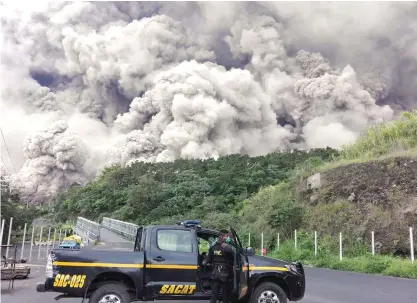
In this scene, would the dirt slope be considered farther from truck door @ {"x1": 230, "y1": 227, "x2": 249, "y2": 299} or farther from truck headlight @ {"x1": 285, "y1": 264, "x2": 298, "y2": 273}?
truck door @ {"x1": 230, "y1": 227, "x2": 249, "y2": 299}

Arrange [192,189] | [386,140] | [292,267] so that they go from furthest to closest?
[192,189], [386,140], [292,267]

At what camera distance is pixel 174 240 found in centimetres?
726

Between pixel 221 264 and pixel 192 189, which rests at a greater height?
pixel 192 189

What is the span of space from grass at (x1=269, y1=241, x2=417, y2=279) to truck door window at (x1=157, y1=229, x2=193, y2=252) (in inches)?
354

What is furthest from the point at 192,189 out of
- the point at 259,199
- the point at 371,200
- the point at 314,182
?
the point at 371,200

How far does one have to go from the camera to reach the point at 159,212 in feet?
150

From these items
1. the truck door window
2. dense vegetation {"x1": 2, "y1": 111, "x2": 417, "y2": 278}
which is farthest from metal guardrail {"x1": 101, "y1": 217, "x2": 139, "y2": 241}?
the truck door window

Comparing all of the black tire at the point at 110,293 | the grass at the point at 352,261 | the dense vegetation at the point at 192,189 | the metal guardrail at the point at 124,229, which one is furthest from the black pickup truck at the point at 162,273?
the dense vegetation at the point at 192,189

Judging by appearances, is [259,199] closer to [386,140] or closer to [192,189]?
[386,140]

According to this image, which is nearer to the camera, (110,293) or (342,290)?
(110,293)

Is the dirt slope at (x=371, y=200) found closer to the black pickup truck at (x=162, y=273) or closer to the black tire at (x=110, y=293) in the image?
the black pickup truck at (x=162, y=273)

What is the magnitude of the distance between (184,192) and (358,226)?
30.4 meters

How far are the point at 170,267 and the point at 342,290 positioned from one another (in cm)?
540

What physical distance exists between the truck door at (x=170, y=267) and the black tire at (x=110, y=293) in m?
0.38
